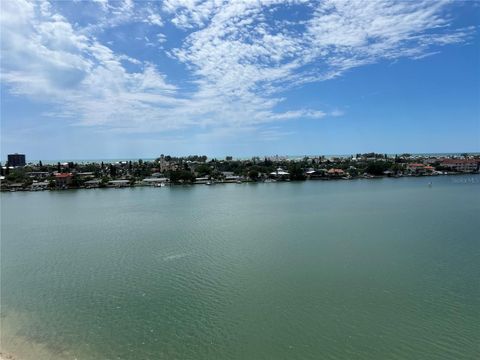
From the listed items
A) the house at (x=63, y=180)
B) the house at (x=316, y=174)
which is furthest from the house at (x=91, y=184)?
the house at (x=316, y=174)

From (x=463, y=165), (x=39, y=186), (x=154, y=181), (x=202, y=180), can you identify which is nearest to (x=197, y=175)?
(x=202, y=180)

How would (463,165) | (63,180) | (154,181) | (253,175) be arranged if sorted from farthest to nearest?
(463,165) < (253,175) < (154,181) < (63,180)

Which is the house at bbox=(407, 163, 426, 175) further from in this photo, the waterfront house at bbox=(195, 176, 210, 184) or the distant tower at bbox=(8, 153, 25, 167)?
the distant tower at bbox=(8, 153, 25, 167)

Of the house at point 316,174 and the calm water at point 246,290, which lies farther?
the house at point 316,174

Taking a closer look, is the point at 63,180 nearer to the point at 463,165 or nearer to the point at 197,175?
the point at 197,175

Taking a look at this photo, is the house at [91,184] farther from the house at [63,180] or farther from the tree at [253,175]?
the tree at [253,175]

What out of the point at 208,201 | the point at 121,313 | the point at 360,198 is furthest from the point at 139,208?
the point at 121,313

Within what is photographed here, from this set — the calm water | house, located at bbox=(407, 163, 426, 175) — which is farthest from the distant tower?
house, located at bbox=(407, 163, 426, 175)

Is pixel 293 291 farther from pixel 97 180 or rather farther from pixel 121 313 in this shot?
pixel 97 180
